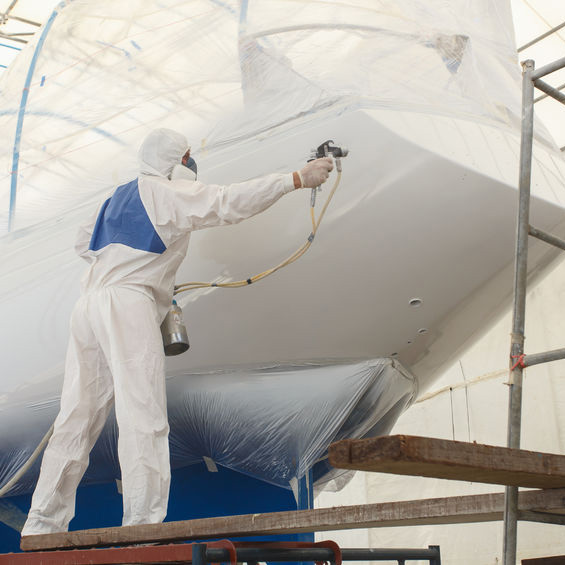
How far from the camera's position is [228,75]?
3139 millimetres

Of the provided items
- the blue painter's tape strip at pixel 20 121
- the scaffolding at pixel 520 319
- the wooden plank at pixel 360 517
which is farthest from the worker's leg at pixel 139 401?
the blue painter's tape strip at pixel 20 121

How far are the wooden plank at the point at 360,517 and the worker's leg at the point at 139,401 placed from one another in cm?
44

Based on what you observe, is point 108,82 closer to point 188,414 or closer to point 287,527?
point 188,414

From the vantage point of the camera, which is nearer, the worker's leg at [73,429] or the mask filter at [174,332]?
the worker's leg at [73,429]

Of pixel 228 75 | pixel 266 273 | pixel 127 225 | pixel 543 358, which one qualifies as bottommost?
pixel 543 358

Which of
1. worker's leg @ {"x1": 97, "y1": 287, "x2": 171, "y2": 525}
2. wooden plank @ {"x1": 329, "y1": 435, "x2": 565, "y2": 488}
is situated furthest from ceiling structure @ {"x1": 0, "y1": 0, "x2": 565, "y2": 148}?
wooden plank @ {"x1": 329, "y1": 435, "x2": 565, "y2": 488}

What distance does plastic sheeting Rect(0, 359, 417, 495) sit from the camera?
3.09m

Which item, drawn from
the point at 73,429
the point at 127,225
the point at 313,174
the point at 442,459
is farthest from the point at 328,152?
the point at 442,459

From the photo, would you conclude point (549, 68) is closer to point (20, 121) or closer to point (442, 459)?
point (442, 459)

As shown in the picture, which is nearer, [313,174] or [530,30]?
[313,174]

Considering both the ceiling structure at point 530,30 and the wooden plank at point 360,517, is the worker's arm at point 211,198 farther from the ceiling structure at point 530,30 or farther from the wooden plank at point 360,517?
the ceiling structure at point 530,30

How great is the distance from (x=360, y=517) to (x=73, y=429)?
1477 mm

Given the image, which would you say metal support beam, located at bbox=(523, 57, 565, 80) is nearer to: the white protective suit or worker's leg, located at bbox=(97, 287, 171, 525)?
the white protective suit

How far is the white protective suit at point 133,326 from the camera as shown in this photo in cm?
244
